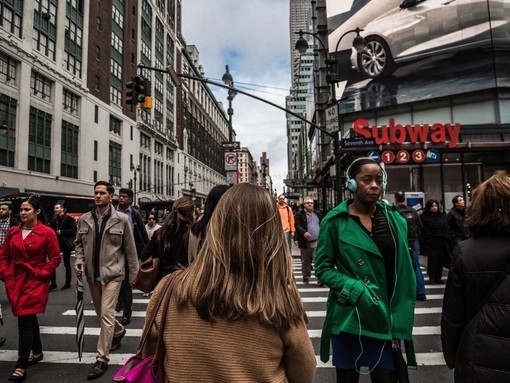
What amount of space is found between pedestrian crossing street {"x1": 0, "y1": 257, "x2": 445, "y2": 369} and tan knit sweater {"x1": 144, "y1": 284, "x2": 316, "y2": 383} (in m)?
3.69

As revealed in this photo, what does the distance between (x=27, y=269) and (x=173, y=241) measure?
1.92m

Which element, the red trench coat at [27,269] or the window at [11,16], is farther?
the window at [11,16]

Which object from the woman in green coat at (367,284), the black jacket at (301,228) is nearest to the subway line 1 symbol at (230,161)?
the black jacket at (301,228)

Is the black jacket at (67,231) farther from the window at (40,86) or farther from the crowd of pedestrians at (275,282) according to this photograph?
the window at (40,86)

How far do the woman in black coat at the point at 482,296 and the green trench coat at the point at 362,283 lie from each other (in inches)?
20.9

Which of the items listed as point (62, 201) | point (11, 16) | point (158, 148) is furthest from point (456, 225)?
point (158, 148)

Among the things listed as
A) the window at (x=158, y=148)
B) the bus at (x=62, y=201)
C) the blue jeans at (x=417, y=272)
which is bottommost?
the blue jeans at (x=417, y=272)

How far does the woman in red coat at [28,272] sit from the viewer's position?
15.0 ft

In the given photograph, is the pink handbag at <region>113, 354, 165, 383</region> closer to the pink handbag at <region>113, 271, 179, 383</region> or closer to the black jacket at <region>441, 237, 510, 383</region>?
the pink handbag at <region>113, 271, 179, 383</region>

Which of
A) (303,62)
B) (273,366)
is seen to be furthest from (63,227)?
(303,62)

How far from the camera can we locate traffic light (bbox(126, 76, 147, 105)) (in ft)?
43.1

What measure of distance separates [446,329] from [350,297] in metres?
0.66

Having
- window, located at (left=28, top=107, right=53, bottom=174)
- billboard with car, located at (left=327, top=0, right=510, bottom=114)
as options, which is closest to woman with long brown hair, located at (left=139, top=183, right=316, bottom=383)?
billboard with car, located at (left=327, top=0, right=510, bottom=114)

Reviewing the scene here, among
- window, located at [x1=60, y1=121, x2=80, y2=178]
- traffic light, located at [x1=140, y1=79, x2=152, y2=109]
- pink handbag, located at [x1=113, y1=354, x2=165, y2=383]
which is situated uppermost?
window, located at [x1=60, y1=121, x2=80, y2=178]
